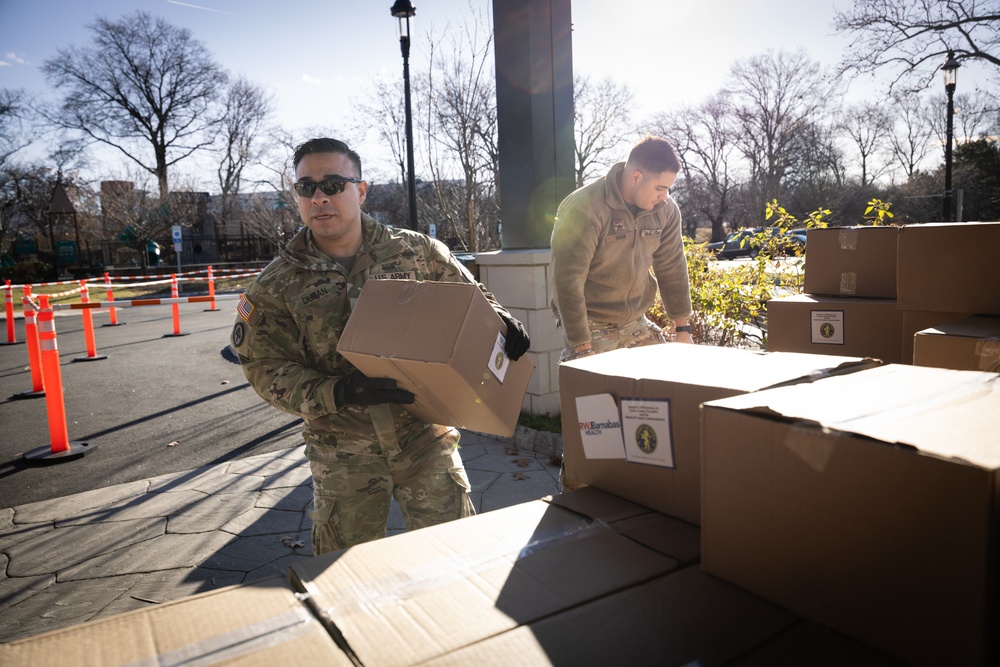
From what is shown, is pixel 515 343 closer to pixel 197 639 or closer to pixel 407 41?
pixel 197 639

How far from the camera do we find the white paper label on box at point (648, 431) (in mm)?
1458

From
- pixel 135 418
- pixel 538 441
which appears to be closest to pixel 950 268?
pixel 538 441

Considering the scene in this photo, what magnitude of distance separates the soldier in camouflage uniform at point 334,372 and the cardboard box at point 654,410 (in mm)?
971

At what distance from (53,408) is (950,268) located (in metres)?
6.80

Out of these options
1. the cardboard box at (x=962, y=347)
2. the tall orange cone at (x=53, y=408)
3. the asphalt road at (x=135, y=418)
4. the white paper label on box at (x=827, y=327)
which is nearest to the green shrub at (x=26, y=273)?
the asphalt road at (x=135, y=418)

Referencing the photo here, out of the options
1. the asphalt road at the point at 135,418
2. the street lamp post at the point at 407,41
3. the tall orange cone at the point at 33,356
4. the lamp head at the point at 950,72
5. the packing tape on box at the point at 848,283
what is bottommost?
the asphalt road at the point at 135,418

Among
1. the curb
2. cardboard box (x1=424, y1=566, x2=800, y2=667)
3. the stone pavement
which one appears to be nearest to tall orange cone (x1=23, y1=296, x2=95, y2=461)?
the stone pavement

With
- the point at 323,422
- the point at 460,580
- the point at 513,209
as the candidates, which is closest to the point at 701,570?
the point at 460,580

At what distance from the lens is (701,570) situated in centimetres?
123

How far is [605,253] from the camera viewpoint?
385 centimetres

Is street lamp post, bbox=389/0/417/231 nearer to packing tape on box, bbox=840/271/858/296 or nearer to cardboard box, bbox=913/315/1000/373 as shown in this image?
packing tape on box, bbox=840/271/858/296

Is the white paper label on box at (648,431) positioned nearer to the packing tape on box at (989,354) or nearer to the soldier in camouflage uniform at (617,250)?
the packing tape on box at (989,354)

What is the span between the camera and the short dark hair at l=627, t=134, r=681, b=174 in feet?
11.9

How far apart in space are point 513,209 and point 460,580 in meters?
5.28
